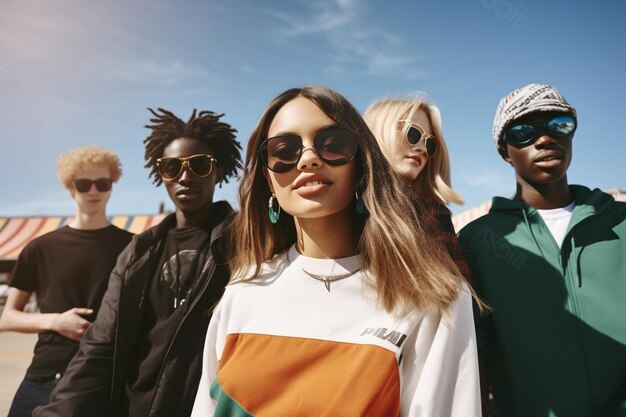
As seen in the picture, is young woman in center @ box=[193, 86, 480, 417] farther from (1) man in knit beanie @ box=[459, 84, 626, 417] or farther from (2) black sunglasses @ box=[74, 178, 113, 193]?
(2) black sunglasses @ box=[74, 178, 113, 193]

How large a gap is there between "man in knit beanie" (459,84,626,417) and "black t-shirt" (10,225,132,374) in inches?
110

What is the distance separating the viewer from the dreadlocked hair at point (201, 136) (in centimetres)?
296

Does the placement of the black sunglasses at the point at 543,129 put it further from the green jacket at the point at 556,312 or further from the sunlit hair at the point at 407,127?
the sunlit hair at the point at 407,127

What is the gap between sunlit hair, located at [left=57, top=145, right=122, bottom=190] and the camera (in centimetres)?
372

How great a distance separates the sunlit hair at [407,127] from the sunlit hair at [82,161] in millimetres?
2457

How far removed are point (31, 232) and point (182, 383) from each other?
19337 millimetres

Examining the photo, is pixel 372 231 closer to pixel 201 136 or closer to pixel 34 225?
pixel 201 136

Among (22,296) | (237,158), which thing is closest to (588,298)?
(237,158)

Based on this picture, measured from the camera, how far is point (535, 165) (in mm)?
2494

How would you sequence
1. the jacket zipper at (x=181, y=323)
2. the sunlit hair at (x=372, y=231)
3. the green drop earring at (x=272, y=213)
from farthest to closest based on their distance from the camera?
the jacket zipper at (x=181, y=323), the green drop earring at (x=272, y=213), the sunlit hair at (x=372, y=231)

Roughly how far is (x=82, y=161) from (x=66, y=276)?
108 centimetres

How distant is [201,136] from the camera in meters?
2.96

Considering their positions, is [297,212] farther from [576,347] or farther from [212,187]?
[576,347]

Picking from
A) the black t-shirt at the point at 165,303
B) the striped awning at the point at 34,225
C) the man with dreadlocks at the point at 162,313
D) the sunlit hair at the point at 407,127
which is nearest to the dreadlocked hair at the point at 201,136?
the man with dreadlocks at the point at 162,313
